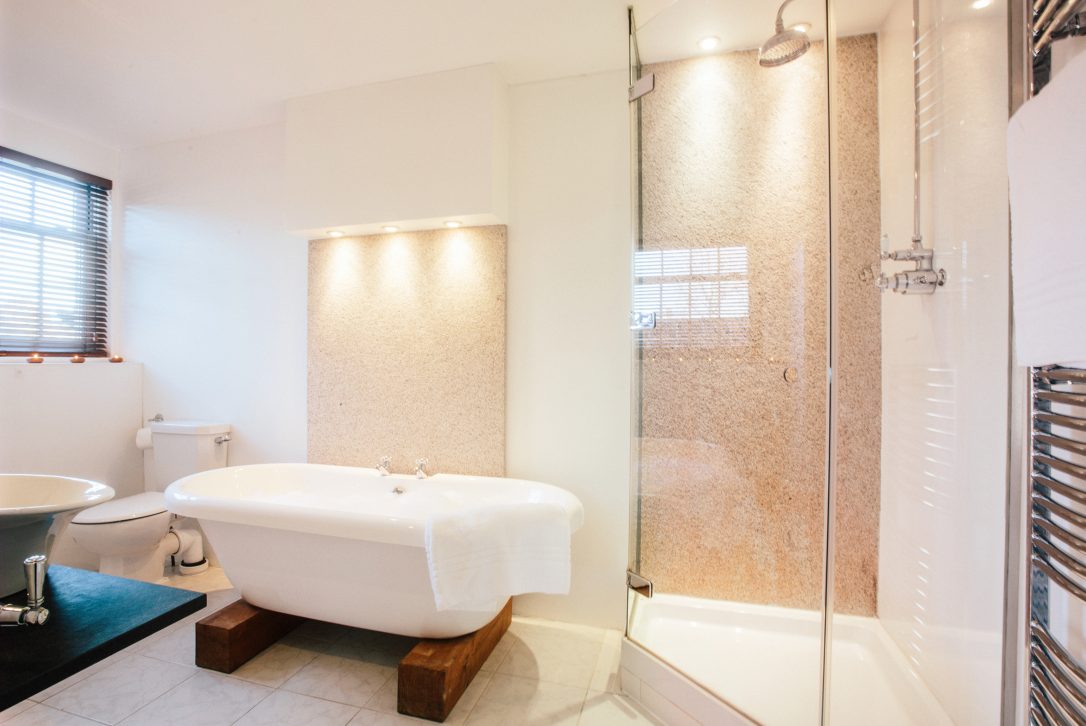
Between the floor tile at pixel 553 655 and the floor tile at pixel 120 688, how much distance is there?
1250 millimetres

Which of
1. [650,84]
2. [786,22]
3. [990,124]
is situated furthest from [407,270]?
[990,124]

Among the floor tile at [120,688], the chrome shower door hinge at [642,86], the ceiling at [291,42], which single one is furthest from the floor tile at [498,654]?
the ceiling at [291,42]

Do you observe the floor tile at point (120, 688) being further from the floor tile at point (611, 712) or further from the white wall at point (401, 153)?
the white wall at point (401, 153)

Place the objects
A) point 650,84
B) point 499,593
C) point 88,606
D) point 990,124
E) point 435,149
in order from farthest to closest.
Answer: point 435,149 → point 650,84 → point 499,593 → point 990,124 → point 88,606

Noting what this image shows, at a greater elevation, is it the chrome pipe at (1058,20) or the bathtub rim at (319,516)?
the chrome pipe at (1058,20)

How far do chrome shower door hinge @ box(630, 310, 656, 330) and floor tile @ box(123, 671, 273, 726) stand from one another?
203 centimetres

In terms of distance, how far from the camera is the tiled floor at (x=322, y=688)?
155 cm

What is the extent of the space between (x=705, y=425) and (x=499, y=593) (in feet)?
3.55

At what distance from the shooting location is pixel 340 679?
176 cm

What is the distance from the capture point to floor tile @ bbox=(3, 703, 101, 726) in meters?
1.49

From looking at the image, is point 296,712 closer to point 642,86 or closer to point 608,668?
point 608,668

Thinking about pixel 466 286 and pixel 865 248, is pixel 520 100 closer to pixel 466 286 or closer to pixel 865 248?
pixel 466 286

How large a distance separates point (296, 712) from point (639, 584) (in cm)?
135

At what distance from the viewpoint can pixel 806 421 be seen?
177 centimetres
